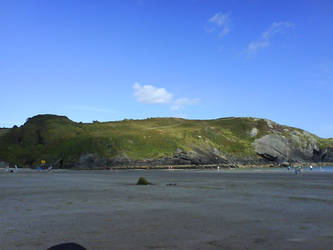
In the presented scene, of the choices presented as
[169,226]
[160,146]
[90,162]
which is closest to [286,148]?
[160,146]

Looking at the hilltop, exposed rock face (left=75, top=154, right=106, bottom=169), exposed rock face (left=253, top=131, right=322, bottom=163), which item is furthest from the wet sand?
exposed rock face (left=253, top=131, right=322, bottom=163)

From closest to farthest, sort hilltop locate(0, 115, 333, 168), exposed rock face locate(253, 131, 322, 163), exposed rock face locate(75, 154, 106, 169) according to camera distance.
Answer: exposed rock face locate(75, 154, 106, 169) < hilltop locate(0, 115, 333, 168) < exposed rock face locate(253, 131, 322, 163)

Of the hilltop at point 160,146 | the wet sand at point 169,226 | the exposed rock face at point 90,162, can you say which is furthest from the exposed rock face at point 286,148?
the wet sand at point 169,226

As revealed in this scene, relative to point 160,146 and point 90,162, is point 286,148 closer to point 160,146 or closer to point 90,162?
point 160,146

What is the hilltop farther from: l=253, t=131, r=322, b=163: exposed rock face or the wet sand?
the wet sand

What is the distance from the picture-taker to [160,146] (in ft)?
474

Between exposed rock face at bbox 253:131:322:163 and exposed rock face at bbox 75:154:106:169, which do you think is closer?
exposed rock face at bbox 75:154:106:169

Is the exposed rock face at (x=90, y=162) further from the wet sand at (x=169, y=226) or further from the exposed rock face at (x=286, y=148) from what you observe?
the wet sand at (x=169, y=226)

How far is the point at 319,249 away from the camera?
29.8ft

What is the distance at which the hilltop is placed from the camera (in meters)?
134

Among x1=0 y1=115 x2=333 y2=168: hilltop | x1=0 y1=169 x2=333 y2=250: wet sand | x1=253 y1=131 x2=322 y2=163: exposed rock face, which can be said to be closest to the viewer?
x1=0 y1=169 x2=333 y2=250: wet sand

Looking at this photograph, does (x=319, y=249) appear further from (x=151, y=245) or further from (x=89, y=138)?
(x=89, y=138)

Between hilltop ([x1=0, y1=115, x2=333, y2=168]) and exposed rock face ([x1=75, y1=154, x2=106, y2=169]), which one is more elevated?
hilltop ([x1=0, y1=115, x2=333, y2=168])

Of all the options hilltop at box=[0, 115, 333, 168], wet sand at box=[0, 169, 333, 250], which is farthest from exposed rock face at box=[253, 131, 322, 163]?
wet sand at box=[0, 169, 333, 250]
